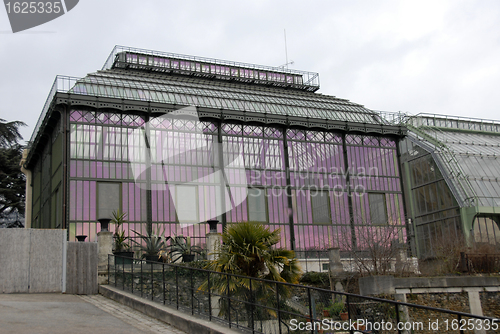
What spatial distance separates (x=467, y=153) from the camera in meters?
36.6

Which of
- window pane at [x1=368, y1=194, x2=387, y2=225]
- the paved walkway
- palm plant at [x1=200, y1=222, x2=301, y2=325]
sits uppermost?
window pane at [x1=368, y1=194, x2=387, y2=225]

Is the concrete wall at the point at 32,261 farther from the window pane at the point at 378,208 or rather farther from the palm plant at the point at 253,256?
the window pane at the point at 378,208

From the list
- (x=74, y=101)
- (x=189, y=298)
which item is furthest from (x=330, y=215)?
(x=189, y=298)

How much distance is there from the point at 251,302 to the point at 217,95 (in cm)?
2276

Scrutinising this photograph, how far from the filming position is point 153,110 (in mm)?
27734

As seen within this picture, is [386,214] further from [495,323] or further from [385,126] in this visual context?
[495,323]

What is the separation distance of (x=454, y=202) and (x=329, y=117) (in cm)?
981

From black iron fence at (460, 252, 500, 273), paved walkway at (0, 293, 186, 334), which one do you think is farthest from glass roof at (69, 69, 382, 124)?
paved walkway at (0, 293, 186, 334)

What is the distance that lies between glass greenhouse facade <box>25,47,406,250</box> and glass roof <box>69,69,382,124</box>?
92mm

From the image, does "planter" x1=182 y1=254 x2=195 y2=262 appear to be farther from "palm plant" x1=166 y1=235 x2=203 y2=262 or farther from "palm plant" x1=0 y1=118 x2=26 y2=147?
"palm plant" x1=0 y1=118 x2=26 y2=147

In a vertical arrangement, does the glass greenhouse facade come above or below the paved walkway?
above

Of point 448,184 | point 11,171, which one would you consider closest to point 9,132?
point 11,171

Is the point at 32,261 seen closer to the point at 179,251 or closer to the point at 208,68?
the point at 179,251

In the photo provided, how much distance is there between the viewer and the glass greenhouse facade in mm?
26141
